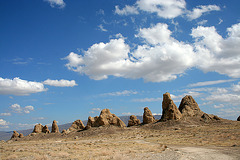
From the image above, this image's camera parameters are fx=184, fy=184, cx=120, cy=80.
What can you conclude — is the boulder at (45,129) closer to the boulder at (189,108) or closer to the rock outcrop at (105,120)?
the rock outcrop at (105,120)

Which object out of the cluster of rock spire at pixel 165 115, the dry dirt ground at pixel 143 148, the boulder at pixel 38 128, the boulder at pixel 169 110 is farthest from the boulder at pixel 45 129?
the boulder at pixel 169 110

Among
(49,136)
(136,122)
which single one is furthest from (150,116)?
(49,136)

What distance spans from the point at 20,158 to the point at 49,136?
56.3 m

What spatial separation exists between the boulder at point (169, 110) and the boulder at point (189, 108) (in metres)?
4.69

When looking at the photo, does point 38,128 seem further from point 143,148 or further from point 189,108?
point 143,148

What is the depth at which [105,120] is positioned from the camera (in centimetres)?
6981

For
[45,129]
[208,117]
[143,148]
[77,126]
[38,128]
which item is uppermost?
[208,117]

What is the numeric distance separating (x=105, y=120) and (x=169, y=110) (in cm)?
2431

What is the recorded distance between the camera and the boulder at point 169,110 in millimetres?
67519

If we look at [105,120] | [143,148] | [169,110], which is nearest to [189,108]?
[169,110]

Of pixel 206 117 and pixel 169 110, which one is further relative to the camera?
pixel 169 110

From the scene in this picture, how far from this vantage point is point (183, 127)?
59.4m

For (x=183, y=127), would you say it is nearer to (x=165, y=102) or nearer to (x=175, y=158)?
(x=165, y=102)

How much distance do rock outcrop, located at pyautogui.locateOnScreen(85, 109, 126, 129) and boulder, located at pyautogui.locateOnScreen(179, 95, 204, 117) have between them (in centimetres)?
2506
